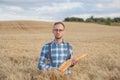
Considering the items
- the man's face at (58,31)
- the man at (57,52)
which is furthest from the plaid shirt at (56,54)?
the man's face at (58,31)

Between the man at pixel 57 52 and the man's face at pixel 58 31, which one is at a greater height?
the man's face at pixel 58 31

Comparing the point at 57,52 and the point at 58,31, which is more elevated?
the point at 58,31

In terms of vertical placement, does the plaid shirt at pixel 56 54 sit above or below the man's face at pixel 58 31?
below

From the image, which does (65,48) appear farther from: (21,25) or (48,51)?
(21,25)

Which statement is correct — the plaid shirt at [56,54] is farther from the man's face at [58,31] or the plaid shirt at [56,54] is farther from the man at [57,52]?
the man's face at [58,31]

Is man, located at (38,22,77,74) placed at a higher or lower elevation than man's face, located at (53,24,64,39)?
lower

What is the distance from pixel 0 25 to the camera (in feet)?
185

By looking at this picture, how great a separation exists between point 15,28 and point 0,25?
3664 millimetres

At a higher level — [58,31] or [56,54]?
[58,31]

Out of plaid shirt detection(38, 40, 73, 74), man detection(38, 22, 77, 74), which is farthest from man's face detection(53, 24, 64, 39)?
plaid shirt detection(38, 40, 73, 74)

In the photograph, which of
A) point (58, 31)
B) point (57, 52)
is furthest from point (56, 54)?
point (58, 31)

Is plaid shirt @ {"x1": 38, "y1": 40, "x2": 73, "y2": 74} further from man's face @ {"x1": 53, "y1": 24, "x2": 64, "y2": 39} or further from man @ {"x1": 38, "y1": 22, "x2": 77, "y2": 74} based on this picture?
man's face @ {"x1": 53, "y1": 24, "x2": 64, "y2": 39}

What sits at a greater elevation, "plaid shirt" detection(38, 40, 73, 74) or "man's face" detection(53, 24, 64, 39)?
"man's face" detection(53, 24, 64, 39)

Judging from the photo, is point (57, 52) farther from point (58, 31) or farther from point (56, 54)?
point (58, 31)
